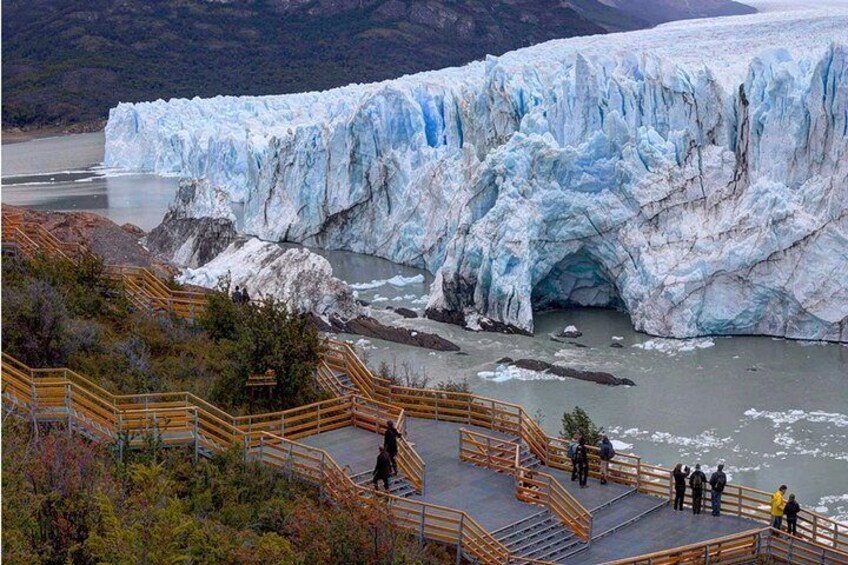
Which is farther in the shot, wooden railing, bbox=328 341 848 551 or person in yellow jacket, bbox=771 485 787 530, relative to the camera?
wooden railing, bbox=328 341 848 551

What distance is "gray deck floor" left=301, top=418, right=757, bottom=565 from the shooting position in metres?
9.09

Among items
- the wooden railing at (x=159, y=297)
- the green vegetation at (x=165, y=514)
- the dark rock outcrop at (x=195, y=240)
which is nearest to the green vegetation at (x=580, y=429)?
the green vegetation at (x=165, y=514)

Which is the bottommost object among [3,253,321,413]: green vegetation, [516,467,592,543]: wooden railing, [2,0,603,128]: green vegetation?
[516,467,592,543]: wooden railing

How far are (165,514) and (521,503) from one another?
4.04m

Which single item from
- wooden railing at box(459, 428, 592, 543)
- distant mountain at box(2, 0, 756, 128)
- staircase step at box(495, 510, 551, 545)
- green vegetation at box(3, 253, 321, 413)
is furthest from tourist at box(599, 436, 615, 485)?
distant mountain at box(2, 0, 756, 128)

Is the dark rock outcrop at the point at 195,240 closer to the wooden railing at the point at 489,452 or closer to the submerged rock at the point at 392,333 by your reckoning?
the submerged rock at the point at 392,333

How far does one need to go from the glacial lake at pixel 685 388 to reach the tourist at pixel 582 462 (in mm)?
4066

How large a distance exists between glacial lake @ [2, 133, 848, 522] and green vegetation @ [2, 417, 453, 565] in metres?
6.79

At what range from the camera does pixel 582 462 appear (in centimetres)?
1015

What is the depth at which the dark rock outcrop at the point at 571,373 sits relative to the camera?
18.4m

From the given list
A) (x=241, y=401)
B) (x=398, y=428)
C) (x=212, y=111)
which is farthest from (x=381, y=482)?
(x=212, y=111)

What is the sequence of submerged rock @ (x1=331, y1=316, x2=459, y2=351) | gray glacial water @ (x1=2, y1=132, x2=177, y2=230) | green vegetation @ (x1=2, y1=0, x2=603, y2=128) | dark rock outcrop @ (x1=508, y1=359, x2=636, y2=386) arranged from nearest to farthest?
dark rock outcrop @ (x1=508, y1=359, x2=636, y2=386)
submerged rock @ (x1=331, y1=316, x2=459, y2=351)
gray glacial water @ (x1=2, y1=132, x2=177, y2=230)
green vegetation @ (x1=2, y1=0, x2=603, y2=128)

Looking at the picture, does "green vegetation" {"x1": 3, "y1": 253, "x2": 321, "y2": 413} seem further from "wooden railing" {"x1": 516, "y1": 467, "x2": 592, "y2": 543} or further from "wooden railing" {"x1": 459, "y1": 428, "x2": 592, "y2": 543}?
"wooden railing" {"x1": 516, "y1": 467, "x2": 592, "y2": 543}

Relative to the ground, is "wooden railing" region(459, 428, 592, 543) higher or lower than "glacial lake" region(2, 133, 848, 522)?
higher
